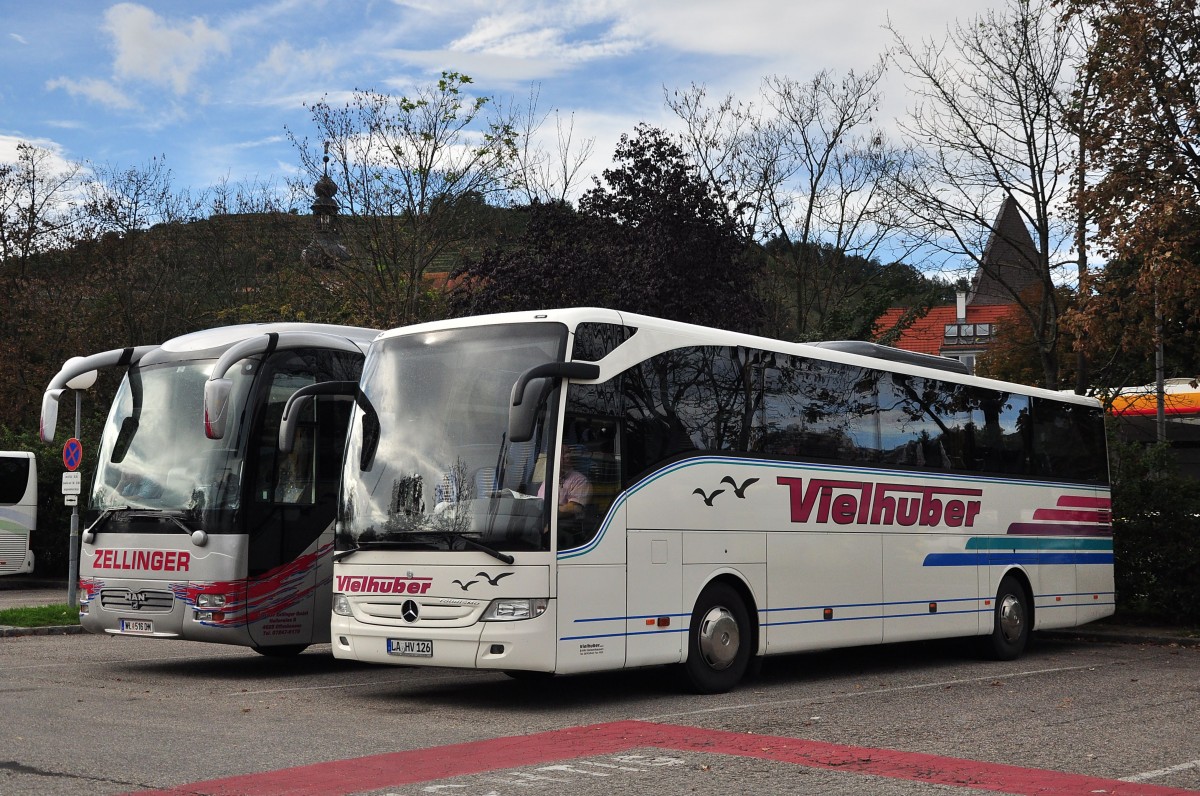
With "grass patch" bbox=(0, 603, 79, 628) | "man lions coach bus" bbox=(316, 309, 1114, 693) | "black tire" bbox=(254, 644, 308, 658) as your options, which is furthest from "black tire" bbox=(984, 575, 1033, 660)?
"grass patch" bbox=(0, 603, 79, 628)

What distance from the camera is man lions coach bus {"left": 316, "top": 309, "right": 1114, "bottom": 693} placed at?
35.6ft

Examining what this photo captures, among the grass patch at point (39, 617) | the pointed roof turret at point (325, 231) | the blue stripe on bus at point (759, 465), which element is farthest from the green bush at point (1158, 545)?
the pointed roof turret at point (325, 231)

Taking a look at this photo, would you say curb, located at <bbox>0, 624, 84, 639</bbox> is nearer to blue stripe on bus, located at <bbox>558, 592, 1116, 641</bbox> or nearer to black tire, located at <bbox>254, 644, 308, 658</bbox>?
black tire, located at <bbox>254, 644, 308, 658</bbox>

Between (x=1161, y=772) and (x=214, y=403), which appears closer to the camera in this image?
(x=1161, y=772)

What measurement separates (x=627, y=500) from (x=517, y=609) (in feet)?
4.46

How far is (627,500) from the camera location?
37.4ft

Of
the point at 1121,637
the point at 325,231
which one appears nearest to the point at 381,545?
the point at 1121,637

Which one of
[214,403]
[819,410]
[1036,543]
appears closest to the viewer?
[214,403]

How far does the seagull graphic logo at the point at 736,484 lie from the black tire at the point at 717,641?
2.75ft

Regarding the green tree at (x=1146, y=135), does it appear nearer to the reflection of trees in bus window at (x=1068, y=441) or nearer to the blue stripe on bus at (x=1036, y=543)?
the reflection of trees in bus window at (x=1068, y=441)

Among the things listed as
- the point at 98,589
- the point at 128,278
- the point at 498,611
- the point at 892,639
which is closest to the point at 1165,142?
the point at 892,639

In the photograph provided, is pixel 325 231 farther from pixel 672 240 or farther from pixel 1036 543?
pixel 1036 543

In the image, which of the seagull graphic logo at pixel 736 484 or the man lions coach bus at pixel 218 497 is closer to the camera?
the seagull graphic logo at pixel 736 484

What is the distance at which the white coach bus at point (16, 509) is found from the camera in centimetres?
2862
